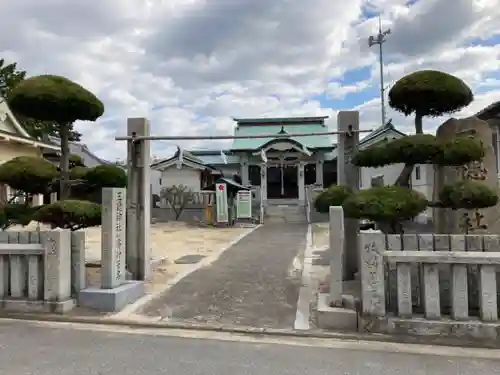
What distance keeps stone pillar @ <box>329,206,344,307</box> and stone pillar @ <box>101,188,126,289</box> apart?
3.12m

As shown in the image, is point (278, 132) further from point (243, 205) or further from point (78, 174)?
point (78, 174)

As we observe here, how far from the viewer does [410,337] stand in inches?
182

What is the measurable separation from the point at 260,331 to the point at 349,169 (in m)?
3.32

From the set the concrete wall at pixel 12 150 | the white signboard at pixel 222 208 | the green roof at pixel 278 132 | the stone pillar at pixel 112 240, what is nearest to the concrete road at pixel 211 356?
the stone pillar at pixel 112 240

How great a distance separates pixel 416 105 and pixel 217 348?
4.30 metres

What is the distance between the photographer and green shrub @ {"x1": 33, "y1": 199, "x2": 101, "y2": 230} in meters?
6.42

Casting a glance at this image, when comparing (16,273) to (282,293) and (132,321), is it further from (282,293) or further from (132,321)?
(282,293)

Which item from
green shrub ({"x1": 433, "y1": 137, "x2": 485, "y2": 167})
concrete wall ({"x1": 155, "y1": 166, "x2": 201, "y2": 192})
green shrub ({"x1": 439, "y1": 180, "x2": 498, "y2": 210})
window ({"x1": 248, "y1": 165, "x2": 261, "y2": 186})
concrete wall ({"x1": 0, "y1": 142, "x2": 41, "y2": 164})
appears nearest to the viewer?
green shrub ({"x1": 439, "y1": 180, "x2": 498, "y2": 210})

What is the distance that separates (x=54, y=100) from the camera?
6629 mm

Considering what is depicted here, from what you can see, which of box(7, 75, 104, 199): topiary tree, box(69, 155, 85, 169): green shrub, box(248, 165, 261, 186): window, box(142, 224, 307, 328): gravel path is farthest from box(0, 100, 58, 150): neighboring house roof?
box(248, 165, 261, 186): window

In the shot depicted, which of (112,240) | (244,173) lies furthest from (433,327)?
(244,173)

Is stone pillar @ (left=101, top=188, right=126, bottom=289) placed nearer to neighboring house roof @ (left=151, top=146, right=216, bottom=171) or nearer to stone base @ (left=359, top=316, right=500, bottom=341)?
stone base @ (left=359, top=316, right=500, bottom=341)

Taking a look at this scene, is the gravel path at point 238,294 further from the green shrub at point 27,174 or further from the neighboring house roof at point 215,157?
the neighboring house roof at point 215,157


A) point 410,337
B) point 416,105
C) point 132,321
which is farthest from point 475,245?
point 132,321
